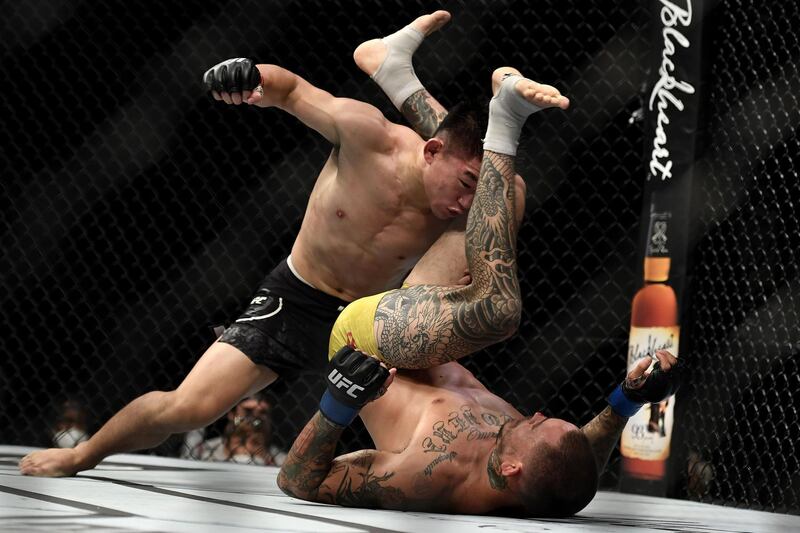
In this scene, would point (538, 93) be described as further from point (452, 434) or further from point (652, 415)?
point (652, 415)

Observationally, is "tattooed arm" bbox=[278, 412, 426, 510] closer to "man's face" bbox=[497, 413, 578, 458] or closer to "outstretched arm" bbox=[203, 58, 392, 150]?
"man's face" bbox=[497, 413, 578, 458]

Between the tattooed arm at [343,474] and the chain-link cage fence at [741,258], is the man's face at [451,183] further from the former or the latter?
the chain-link cage fence at [741,258]

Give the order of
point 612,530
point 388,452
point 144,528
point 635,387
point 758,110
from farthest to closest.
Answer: point 758,110 → point 635,387 → point 388,452 → point 612,530 → point 144,528

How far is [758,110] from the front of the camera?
2832mm

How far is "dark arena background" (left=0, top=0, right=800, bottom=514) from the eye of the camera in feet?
11.5

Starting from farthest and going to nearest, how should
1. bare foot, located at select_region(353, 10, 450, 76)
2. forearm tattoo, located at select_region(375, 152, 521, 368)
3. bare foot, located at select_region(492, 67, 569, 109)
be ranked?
bare foot, located at select_region(353, 10, 450, 76) < forearm tattoo, located at select_region(375, 152, 521, 368) < bare foot, located at select_region(492, 67, 569, 109)

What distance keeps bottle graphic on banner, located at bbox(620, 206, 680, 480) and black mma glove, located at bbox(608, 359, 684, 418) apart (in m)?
0.77

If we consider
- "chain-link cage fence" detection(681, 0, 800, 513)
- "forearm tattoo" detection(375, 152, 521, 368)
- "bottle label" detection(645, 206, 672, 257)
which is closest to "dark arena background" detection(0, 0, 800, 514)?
"chain-link cage fence" detection(681, 0, 800, 513)

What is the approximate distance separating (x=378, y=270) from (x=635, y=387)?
22.6 inches

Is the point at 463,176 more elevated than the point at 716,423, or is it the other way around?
the point at 463,176

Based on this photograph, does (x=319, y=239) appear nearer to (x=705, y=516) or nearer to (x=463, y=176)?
(x=463, y=176)

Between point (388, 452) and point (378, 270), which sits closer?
point (388, 452)

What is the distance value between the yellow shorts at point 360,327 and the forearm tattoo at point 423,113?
45 cm

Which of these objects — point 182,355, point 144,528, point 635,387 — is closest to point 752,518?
point 635,387
